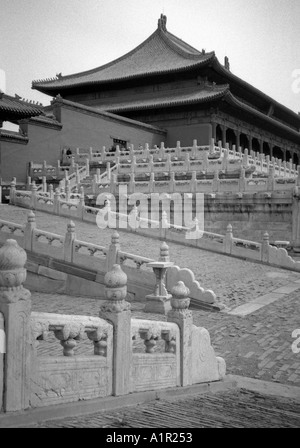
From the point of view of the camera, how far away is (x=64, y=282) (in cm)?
1120

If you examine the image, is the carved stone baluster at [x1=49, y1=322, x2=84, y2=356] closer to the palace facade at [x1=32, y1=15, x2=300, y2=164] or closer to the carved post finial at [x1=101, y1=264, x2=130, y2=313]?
the carved post finial at [x1=101, y1=264, x2=130, y2=313]

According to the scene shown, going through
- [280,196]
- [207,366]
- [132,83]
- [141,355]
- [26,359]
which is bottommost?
[207,366]

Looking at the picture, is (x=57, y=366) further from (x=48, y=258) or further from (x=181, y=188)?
(x=181, y=188)

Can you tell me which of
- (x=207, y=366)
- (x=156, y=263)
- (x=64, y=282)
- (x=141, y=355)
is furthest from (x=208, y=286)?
(x=141, y=355)

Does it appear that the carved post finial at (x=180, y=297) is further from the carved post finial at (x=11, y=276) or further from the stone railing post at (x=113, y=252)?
the stone railing post at (x=113, y=252)

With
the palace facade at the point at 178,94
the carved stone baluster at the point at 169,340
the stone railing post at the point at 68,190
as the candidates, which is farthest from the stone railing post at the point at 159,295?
the palace facade at the point at 178,94

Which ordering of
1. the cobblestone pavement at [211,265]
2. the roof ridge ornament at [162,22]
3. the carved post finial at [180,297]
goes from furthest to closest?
1. the roof ridge ornament at [162,22]
2. the cobblestone pavement at [211,265]
3. the carved post finial at [180,297]

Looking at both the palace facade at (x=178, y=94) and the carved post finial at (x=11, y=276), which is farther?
the palace facade at (x=178, y=94)

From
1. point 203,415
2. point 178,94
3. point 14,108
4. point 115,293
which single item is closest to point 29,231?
point 115,293

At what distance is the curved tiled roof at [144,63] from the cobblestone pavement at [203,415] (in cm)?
3057

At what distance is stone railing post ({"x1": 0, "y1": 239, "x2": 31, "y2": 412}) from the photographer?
312cm

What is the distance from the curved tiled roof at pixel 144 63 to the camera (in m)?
34.5

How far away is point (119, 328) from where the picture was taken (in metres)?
3.99
